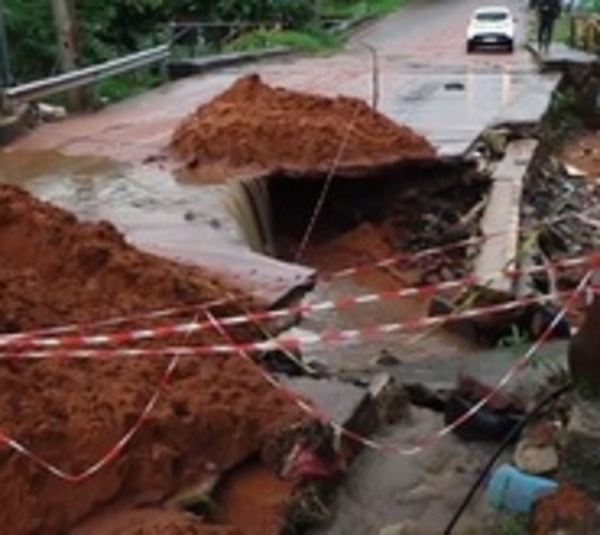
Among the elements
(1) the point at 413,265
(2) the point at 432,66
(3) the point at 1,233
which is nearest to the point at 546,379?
(3) the point at 1,233

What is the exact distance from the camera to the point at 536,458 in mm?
5488

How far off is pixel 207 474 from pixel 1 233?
2.57m

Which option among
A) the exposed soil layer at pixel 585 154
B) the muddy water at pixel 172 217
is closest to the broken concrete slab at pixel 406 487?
the muddy water at pixel 172 217

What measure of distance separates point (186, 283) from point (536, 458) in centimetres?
256

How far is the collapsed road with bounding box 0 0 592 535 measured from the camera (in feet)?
17.0

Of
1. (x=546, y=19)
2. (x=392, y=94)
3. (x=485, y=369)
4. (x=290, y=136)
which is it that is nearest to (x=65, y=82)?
(x=290, y=136)

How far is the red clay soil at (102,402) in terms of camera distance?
16.5ft

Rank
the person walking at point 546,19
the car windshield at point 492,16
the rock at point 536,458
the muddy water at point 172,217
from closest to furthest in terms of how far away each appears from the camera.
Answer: the rock at point 536,458, the muddy water at point 172,217, the person walking at point 546,19, the car windshield at point 492,16

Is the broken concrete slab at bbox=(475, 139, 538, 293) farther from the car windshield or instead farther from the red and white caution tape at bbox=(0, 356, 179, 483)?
the car windshield

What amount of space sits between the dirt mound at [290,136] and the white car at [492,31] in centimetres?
1709

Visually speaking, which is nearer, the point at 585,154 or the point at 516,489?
the point at 516,489

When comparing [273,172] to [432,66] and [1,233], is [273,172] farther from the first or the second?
[432,66]

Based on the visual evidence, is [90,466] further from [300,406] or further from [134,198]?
[134,198]

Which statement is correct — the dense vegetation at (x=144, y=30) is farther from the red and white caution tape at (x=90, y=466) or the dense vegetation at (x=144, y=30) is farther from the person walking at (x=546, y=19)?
the red and white caution tape at (x=90, y=466)
